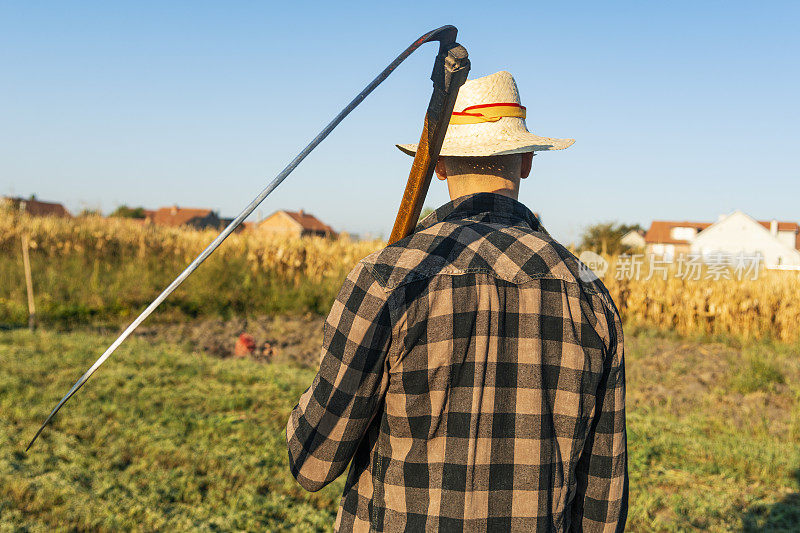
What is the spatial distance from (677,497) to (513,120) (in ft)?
12.3

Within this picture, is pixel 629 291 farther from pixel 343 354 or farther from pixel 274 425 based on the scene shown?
pixel 343 354

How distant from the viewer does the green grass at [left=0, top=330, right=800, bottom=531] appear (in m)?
3.63

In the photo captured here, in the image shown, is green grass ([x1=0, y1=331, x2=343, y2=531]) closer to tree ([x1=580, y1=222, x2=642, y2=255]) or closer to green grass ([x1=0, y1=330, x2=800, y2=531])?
green grass ([x1=0, y1=330, x2=800, y2=531])

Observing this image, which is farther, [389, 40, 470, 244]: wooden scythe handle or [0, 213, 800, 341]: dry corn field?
[0, 213, 800, 341]: dry corn field

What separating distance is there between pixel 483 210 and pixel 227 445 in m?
3.90

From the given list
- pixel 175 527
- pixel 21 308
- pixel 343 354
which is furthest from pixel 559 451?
pixel 21 308

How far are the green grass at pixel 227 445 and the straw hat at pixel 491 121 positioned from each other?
2850mm

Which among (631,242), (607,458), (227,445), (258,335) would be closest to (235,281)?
(258,335)

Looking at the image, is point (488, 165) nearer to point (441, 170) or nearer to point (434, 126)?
point (441, 170)

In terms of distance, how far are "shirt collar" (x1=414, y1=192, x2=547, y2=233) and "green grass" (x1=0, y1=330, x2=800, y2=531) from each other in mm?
2743

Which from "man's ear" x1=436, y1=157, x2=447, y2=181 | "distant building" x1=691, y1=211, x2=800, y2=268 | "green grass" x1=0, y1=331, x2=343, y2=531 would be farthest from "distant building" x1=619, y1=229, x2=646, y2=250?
"distant building" x1=691, y1=211, x2=800, y2=268

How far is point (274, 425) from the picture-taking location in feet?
17.1

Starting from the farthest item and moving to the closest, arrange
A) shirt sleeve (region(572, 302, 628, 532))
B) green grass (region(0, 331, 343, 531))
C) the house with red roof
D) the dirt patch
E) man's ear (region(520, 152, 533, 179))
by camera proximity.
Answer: the house with red roof → the dirt patch → green grass (region(0, 331, 343, 531)) → man's ear (region(520, 152, 533, 179)) → shirt sleeve (region(572, 302, 628, 532))

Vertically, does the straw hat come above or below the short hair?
above
